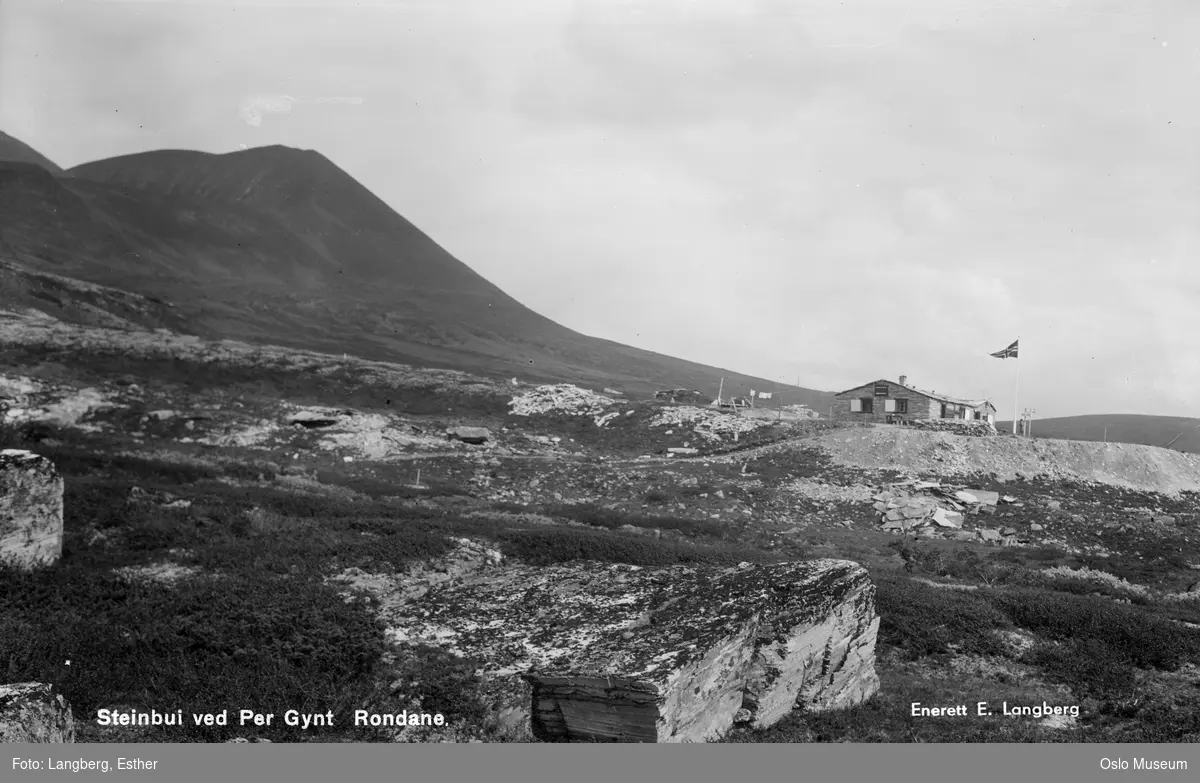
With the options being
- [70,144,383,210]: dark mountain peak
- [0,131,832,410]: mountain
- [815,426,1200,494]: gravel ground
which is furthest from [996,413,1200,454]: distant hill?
[70,144,383,210]: dark mountain peak

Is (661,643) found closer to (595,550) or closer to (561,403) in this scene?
(595,550)

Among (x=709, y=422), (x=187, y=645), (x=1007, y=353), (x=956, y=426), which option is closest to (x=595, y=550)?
(x=187, y=645)

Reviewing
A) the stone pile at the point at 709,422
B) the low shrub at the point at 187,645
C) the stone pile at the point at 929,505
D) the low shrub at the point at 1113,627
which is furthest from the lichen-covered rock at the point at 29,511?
the stone pile at the point at 709,422

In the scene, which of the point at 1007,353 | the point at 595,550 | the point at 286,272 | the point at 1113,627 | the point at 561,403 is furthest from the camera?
the point at 286,272

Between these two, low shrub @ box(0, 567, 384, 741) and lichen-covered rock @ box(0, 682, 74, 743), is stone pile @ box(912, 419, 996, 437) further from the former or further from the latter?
lichen-covered rock @ box(0, 682, 74, 743)

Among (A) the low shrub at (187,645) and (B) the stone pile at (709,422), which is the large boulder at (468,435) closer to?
(B) the stone pile at (709,422)

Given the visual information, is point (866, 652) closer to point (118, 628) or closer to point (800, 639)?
point (800, 639)
